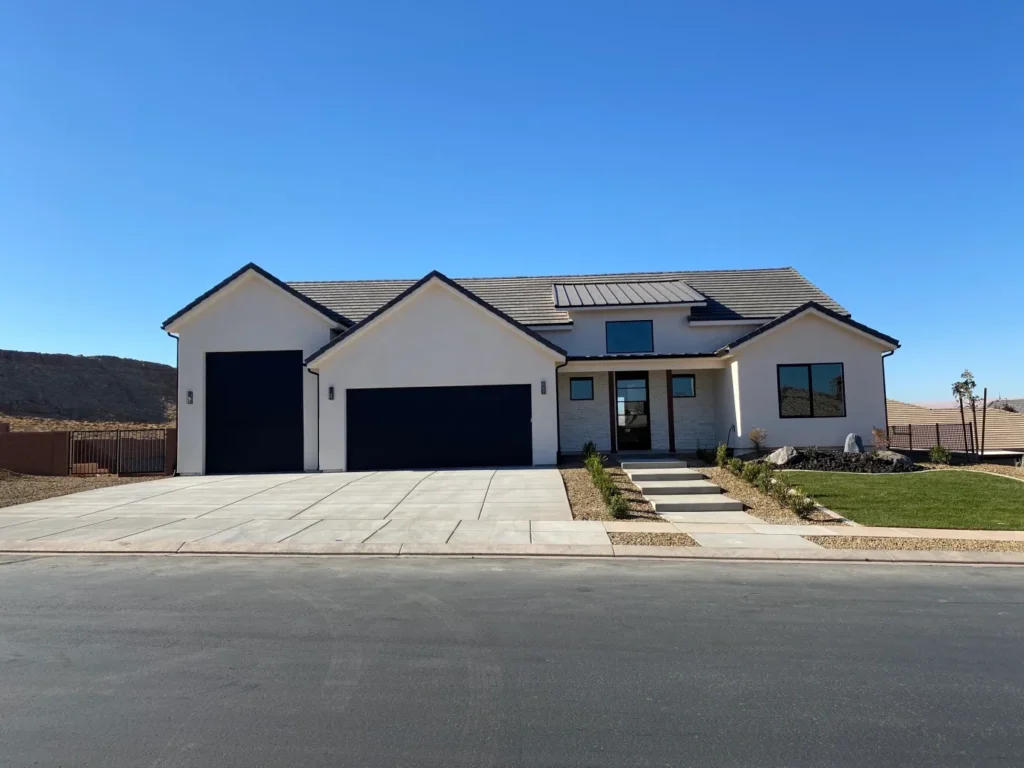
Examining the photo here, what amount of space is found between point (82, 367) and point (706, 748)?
217 feet

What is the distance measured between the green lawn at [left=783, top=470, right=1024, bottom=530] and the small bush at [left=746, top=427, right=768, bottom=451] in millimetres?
2819

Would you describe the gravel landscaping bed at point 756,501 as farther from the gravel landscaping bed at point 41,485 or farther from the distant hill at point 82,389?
the distant hill at point 82,389

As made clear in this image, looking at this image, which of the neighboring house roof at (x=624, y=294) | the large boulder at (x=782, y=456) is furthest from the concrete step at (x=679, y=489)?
the neighboring house roof at (x=624, y=294)

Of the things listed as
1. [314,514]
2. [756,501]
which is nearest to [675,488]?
[756,501]

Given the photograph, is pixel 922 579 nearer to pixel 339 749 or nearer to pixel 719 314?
pixel 339 749

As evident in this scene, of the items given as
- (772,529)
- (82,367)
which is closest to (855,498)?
(772,529)

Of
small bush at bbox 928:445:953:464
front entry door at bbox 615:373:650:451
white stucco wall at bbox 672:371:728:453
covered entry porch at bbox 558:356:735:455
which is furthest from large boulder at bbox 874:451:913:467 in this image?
front entry door at bbox 615:373:650:451

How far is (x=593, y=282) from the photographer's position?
83.6 ft

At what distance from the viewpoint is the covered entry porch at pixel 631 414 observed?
70.2ft

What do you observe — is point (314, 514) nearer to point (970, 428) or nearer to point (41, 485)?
point (41, 485)

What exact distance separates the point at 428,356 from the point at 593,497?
777cm

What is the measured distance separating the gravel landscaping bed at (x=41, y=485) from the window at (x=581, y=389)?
1270 centimetres

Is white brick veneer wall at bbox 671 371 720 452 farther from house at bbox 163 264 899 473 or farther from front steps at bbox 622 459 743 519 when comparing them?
front steps at bbox 622 459 743 519

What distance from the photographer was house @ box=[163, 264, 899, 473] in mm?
19312
